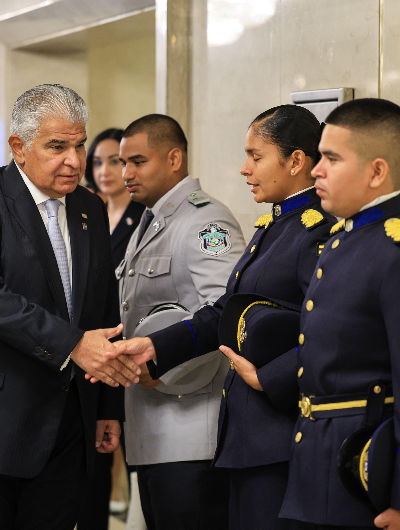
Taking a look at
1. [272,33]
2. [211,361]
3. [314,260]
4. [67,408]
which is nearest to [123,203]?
[272,33]

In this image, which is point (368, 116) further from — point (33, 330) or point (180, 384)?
point (180, 384)

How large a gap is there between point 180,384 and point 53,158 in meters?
0.89

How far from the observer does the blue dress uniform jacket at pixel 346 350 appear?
159 cm

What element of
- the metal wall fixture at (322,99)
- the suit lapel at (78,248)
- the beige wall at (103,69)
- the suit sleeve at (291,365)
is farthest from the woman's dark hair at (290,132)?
the beige wall at (103,69)

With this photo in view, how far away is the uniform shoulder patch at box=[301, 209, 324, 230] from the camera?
78.3 inches

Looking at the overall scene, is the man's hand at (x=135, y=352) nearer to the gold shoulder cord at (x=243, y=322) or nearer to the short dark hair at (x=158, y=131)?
the gold shoulder cord at (x=243, y=322)

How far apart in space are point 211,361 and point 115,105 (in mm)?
4734

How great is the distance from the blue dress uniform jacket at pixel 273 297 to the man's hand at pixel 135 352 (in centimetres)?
31

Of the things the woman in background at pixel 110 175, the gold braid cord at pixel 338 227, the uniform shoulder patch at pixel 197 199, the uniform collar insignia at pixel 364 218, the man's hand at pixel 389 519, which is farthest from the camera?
the woman in background at pixel 110 175

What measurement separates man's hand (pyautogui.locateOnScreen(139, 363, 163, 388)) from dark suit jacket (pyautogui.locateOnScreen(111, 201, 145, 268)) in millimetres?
1635

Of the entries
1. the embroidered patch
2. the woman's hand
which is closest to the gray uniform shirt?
the embroidered patch

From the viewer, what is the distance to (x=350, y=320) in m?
1.63

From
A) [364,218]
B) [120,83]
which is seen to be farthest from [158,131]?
[120,83]

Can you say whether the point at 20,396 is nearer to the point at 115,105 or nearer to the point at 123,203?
the point at 123,203
